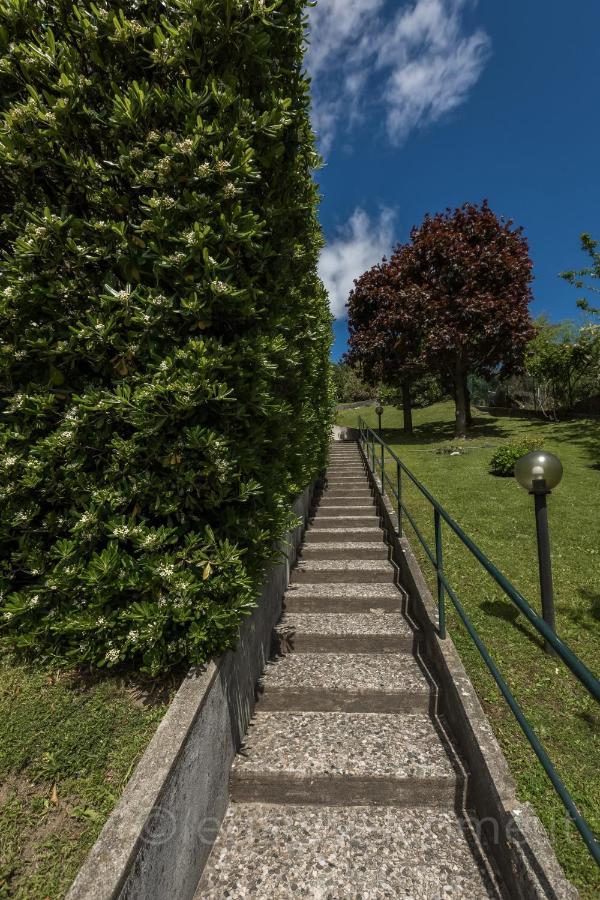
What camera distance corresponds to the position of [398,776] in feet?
8.82

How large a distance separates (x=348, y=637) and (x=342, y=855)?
5.82 ft

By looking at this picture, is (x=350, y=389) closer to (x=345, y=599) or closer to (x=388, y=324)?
(x=388, y=324)

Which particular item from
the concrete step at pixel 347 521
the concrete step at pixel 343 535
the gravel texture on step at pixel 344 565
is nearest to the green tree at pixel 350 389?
the concrete step at pixel 347 521

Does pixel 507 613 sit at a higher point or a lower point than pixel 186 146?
lower

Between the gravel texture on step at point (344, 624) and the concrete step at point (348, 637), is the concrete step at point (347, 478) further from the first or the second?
the concrete step at point (348, 637)

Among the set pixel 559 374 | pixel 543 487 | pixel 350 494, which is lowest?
pixel 350 494

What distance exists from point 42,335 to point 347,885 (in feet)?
11.6

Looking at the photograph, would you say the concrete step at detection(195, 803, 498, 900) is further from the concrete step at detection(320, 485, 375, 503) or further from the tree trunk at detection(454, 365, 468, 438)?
the tree trunk at detection(454, 365, 468, 438)

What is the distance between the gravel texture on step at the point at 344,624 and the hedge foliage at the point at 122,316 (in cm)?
193

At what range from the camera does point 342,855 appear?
7.77 ft

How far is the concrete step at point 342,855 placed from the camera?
2.19 m

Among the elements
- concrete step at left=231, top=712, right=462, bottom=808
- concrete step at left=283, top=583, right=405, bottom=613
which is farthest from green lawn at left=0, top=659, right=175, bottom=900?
concrete step at left=283, top=583, right=405, bottom=613

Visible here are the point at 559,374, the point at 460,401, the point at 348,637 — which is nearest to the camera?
the point at 348,637

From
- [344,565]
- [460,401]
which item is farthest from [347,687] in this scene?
[460,401]
